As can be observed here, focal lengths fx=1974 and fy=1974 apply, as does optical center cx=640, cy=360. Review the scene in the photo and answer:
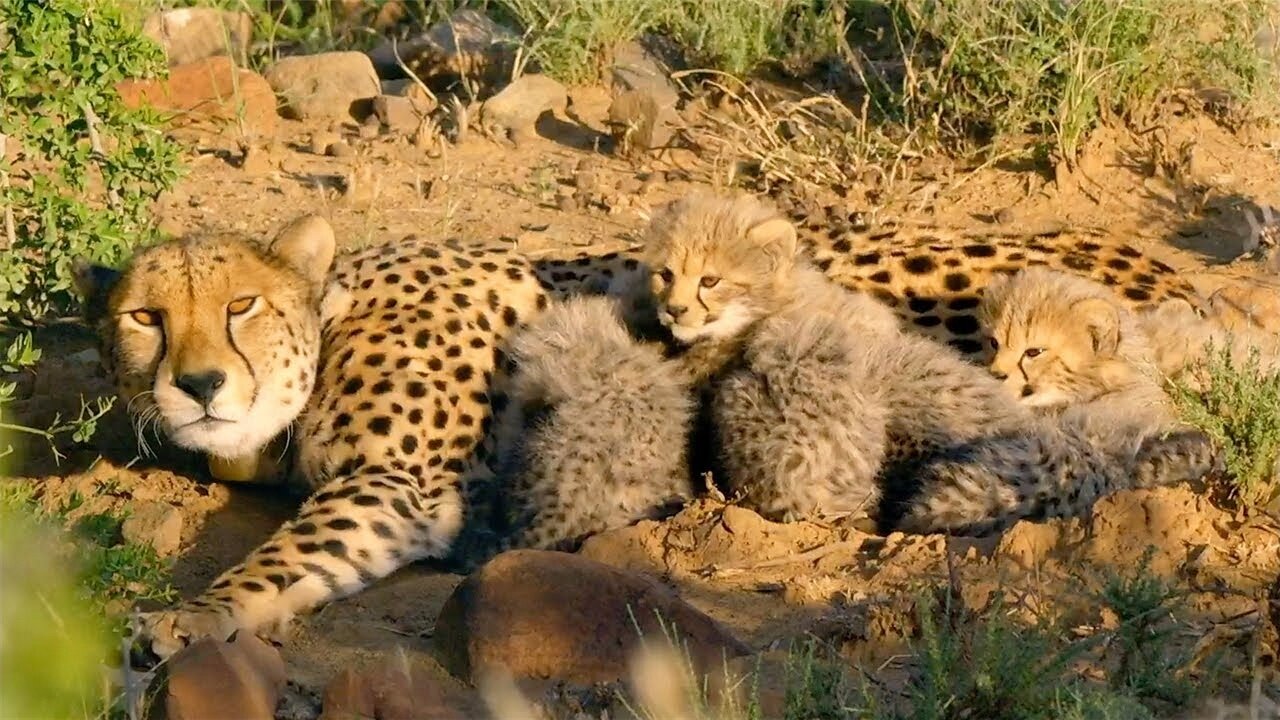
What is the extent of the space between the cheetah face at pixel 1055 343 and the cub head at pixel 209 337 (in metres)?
1.80

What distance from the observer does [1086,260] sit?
18.5 feet

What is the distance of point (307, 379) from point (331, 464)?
0.74ft

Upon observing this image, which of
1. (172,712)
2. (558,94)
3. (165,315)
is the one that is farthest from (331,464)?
(558,94)

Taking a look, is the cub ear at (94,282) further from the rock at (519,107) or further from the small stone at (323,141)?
the rock at (519,107)

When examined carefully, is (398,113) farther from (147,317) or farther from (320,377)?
(147,317)

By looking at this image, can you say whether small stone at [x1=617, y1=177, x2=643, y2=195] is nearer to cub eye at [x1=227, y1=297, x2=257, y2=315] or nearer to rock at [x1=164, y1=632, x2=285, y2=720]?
cub eye at [x1=227, y1=297, x2=257, y2=315]

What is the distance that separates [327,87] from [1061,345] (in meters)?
3.72

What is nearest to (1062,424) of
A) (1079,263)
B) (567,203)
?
(1079,263)

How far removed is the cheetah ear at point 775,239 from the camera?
505cm

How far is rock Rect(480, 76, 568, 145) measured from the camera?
750 centimetres

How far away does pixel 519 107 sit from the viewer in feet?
24.7

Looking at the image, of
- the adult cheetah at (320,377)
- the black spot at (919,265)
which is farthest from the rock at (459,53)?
the black spot at (919,265)

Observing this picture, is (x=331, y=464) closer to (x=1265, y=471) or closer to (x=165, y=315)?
(x=165, y=315)

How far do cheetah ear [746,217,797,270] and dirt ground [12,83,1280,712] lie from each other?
76 cm
